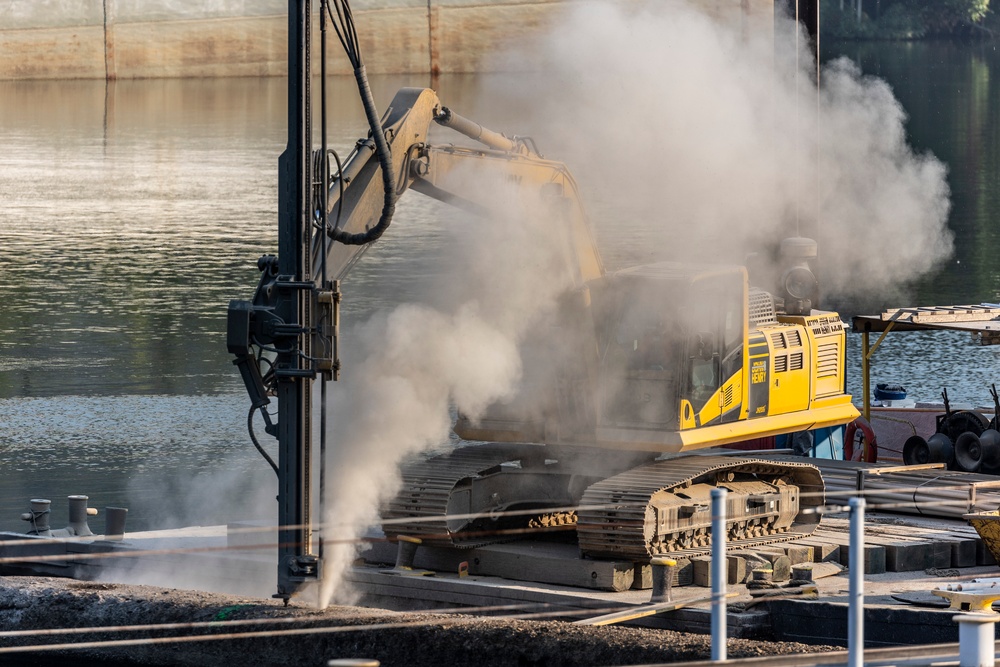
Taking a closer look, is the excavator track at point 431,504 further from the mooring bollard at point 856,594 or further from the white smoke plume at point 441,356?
the mooring bollard at point 856,594

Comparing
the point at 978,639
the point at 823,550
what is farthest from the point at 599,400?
the point at 978,639

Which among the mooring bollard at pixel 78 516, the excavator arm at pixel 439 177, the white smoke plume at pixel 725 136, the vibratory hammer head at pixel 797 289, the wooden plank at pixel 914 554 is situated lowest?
→ the wooden plank at pixel 914 554

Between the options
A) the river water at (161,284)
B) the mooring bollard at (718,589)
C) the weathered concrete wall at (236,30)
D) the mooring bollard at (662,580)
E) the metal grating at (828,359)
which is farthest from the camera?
the weathered concrete wall at (236,30)

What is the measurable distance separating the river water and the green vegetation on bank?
36728mm

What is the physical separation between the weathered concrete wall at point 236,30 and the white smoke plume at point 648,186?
224 feet

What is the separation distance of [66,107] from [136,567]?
86.6 m

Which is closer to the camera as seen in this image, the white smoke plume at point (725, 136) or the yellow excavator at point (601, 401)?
the yellow excavator at point (601, 401)

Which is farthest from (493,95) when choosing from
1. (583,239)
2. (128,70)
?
(128,70)

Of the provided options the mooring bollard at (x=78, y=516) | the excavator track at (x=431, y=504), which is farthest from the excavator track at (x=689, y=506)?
the mooring bollard at (x=78, y=516)

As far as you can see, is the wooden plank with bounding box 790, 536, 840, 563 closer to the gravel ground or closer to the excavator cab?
the excavator cab

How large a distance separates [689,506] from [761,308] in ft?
8.46

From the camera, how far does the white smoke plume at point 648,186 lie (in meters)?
17.7

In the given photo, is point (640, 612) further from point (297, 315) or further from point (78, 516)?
point (78, 516)

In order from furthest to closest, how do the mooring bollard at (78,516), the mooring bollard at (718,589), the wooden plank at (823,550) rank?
1. the mooring bollard at (78,516)
2. the wooden plank at (823,550)
3. the mooring bollard at (718,589)
